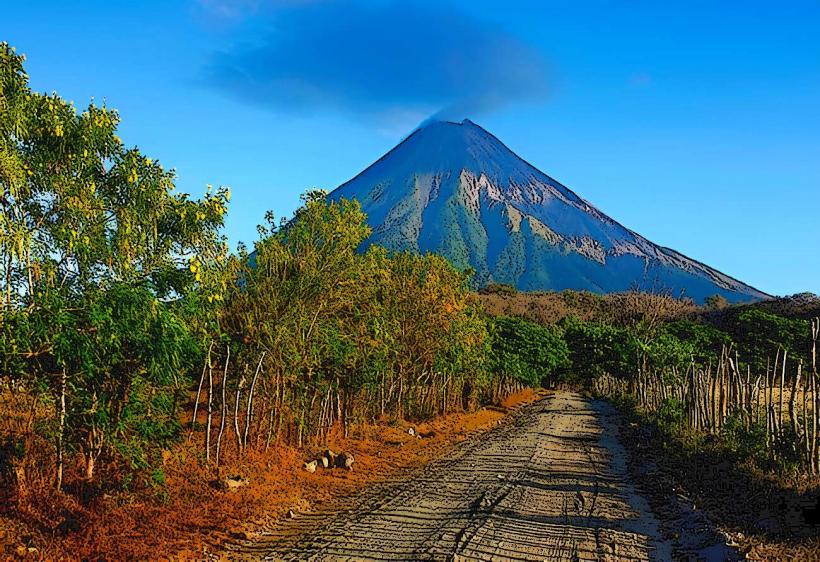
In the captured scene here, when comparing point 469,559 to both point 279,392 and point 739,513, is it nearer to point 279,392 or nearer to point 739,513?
point 739,513

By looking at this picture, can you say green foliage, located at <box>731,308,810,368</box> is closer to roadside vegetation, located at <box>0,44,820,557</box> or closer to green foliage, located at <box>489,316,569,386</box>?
green foliage, located at <box>489,316,569,386</box>

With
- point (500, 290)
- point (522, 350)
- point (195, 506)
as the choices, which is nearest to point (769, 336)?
point (522, 350)

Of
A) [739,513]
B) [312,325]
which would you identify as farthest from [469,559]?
[312,325]

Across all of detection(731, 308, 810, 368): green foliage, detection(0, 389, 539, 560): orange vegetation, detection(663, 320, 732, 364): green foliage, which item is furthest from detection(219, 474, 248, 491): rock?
detection(663, 320, 732, 364): green foliage

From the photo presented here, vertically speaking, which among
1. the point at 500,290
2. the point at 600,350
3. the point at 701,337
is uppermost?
the point at 500,290

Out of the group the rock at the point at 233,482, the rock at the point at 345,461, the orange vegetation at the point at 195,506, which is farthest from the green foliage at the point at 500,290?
the rock at the point at 233,482

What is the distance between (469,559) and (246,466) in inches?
240

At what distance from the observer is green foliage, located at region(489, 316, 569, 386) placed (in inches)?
1396

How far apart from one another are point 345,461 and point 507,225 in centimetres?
15842

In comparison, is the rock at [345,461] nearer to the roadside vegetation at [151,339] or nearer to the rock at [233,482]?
the roadside vegetation at [151,339]

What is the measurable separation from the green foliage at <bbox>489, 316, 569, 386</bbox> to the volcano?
9835cm

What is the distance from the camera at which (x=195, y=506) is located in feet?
31.6

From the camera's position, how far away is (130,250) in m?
7.87

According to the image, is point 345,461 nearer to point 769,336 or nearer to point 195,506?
point 195,506
